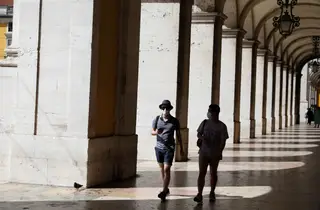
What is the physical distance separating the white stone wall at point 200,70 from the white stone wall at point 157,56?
3.94 m

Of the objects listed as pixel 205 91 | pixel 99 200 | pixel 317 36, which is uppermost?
pixel 317 36

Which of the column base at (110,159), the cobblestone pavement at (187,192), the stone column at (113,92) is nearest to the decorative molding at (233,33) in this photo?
the cobblestone pavement at (187,192)

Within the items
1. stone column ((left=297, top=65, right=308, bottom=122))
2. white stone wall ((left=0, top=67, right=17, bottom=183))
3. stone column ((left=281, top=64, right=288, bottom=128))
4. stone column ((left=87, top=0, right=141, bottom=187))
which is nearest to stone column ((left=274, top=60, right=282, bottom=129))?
stone column ((left=281, top=64, right=288, bottom=128))

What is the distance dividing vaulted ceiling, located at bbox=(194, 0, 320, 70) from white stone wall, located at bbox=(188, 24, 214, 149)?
0.76 m

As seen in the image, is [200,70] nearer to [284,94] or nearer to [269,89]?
[269,89]

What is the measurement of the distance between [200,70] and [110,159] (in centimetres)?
859

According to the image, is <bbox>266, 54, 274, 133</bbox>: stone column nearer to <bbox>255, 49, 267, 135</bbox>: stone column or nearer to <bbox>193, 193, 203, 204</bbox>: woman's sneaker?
<bbox>255, 49, 267, 135</bbox>: stone column

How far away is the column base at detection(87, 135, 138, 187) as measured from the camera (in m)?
9.20

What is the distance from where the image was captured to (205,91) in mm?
17781

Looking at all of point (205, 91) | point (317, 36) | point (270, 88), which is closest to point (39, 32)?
point (205, 91)

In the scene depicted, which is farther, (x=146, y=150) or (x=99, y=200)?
(x=146, y=150)

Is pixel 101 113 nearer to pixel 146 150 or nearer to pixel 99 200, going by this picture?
pixel 99 200

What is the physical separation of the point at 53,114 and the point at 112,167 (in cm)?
143

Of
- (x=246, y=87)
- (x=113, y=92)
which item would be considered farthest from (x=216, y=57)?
(x=113, y=92)
